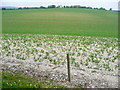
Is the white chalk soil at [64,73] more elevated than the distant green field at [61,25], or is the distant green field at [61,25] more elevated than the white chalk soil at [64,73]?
the distant green field at [61,25]

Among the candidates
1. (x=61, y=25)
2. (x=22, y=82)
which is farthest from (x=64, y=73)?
(x=61, y=25)

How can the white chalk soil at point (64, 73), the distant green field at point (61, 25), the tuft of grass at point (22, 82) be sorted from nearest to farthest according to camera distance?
1. the tuft of grass at point (22, 82)
2. the white chalk soil at point (64, 73)
3. the distant green field at point (61, 25)

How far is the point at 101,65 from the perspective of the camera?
14195 mm

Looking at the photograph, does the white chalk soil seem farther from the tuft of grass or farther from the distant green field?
the distant green field

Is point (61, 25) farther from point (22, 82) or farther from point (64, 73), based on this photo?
point (22, 82)

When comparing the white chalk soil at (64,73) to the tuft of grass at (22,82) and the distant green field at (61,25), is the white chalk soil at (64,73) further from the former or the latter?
the distant green field at (61,25)

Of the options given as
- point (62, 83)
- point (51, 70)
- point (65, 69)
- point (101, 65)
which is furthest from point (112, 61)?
point (62, 83)

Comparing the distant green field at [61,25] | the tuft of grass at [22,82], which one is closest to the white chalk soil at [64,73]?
the tuft of grass at [22,82]

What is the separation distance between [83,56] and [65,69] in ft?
15.0

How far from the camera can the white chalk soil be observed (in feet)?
34.7

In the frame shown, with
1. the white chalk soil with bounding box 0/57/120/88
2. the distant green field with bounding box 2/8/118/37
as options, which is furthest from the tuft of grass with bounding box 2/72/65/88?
the distant green field with bounding box 2/8/118/37

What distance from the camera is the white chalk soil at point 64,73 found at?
1058 centimetres

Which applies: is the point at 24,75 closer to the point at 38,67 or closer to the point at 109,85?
the point at 38,67

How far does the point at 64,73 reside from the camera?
12.0 m
